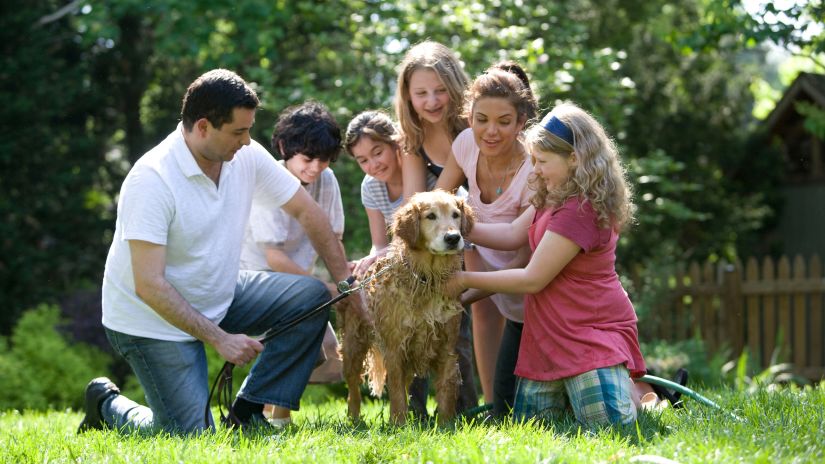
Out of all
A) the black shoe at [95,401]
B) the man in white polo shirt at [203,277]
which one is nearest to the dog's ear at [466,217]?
the man in white polo shirt at [203,277]

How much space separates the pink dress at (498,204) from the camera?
509cm

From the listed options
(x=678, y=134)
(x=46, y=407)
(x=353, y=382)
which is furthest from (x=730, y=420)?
(x=678, y=134)

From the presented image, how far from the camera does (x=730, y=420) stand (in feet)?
13.9

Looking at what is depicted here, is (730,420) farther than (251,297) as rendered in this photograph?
No

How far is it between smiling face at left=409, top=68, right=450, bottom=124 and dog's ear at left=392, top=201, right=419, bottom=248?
36.2 inches

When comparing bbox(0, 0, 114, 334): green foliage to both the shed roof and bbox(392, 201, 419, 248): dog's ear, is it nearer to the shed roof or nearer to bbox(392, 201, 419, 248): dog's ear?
bbox(392, 201, 419, 248): dog's ear

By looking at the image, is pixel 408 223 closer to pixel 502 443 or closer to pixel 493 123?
pixel 493 123

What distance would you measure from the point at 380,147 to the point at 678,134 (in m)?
13.7

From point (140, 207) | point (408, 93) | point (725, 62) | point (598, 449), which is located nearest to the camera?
point (598, 449)

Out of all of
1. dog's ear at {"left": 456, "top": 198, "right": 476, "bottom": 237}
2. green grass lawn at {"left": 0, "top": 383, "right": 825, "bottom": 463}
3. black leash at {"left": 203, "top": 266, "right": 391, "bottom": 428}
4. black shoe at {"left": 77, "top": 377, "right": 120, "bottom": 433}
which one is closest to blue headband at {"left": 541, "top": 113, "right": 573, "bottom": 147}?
dog's ear at {"left": 456, "top": 198, "right": 476, "bottom": 237}

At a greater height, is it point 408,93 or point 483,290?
point 408,93

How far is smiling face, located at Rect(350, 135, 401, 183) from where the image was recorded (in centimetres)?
559

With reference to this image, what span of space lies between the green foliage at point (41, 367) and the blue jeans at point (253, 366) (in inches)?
224

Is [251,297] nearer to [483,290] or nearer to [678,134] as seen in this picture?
[483,290]
